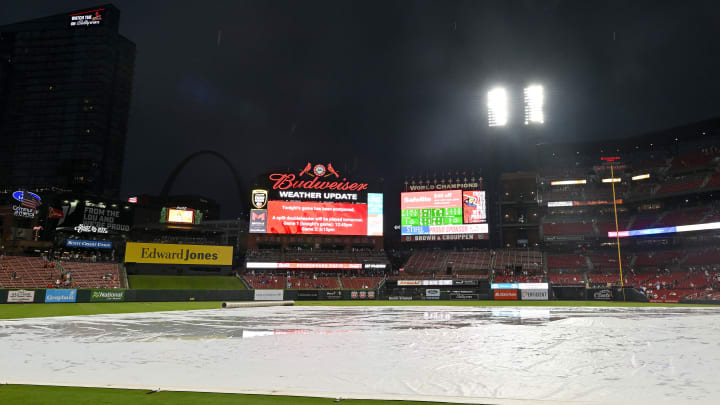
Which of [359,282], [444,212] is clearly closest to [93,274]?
[359,282]

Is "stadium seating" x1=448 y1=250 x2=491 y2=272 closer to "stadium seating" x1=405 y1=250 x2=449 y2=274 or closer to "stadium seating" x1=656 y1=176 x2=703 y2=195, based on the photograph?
"stadium seating" x1=405 y1=250 x2=449 y2=274

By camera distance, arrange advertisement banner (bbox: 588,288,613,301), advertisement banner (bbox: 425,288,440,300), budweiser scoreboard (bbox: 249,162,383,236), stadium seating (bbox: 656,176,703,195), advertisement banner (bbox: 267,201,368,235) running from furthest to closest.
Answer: advertisement banner (bbox: 267,201,368,235) < budweiser scoreboard (bbox: 249,162,383,236) < stadium seating (bbox: 656,176,703,195) < advertisement banner (bbox: 425,288,440,300) < advertisement banner (bbox: 588,288,613,301)

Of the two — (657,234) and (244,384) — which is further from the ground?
(657,234)

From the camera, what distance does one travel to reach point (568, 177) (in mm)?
80562

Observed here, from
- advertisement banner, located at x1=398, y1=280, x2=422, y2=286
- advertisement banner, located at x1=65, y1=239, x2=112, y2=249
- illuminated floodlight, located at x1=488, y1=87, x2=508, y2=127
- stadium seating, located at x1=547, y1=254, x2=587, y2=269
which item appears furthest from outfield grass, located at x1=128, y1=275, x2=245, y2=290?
stadium seating, located at x1=547, y1=254, x2=587, y2=269

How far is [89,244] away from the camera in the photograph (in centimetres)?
6103

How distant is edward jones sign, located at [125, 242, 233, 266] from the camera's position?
5809 centimetres

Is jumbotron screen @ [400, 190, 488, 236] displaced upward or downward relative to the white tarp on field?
upward

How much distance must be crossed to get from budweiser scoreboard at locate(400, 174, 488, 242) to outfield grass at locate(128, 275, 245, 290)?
28.1 meters

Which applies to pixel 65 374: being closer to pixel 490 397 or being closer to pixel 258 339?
pixel 258 339

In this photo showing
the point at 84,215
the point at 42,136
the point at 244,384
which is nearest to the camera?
the point at 244,384

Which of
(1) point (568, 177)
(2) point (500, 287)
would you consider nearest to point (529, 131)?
(1) point (568, 177)

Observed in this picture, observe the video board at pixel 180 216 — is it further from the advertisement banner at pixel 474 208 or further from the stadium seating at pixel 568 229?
the stadium seating at pixel 568 229

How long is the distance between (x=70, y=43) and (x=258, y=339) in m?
146
